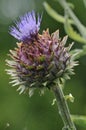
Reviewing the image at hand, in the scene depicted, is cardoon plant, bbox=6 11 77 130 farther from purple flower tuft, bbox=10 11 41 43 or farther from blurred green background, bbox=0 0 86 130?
blurred green background, bbox=0 0 86 130

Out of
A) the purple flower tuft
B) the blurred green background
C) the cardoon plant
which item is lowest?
the cardoon plant

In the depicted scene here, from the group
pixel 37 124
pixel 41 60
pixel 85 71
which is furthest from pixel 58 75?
pixel 85 71

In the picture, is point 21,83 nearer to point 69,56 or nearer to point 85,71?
point 69,56

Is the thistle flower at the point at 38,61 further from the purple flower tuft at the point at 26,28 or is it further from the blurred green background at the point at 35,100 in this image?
the blurred green background at the point at 35,100

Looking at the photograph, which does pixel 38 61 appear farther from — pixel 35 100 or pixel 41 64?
pixel 35 100

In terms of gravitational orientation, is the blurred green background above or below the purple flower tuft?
above

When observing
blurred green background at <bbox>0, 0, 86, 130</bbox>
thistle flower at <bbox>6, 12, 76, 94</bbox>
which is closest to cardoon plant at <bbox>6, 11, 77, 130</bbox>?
thistle flower at <bbox>6, 12, 76, 94</bbox>

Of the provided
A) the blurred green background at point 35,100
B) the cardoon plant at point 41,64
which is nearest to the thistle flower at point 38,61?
the cardoon plant at point 41,64

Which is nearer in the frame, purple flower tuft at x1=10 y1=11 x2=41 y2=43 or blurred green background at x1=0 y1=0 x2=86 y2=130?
purple flower tuft at x1=10 y1=11 x2=41 y2=43
